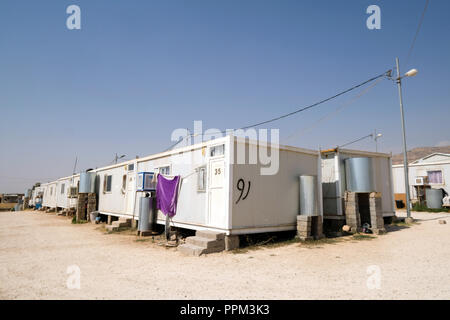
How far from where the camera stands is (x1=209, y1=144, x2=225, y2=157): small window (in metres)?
8.36

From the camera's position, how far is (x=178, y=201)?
10094 mm

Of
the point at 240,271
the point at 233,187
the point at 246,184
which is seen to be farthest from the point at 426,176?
the point at 240,271

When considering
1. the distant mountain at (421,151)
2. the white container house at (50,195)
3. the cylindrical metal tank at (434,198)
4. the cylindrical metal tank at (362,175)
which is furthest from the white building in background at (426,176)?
the distant mountain at (421,151)

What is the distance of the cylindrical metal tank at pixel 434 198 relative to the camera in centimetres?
1966

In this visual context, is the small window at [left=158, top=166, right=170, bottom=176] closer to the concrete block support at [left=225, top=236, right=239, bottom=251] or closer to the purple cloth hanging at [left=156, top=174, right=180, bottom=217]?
the purple cloth hanging at [left=156, top=174, right=180, bottom=217]

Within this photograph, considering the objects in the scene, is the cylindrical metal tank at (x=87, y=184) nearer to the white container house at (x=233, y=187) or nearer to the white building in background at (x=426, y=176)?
the white container house at (x=233, y=187)

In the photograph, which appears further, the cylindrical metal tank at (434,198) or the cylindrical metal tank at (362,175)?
the cylindrical metal tank at (434,198)

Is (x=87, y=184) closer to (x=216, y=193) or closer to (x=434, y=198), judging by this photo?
(x=216, y=193)

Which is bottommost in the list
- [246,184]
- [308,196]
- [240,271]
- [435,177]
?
[240,271]

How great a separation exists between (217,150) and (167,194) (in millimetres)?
3088

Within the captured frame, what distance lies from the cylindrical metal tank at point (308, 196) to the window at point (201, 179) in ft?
10.8

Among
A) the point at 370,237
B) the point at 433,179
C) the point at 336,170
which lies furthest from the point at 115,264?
the point at 433,179

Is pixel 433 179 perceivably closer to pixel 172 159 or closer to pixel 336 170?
pixel 336 170

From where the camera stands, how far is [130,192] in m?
13.7
